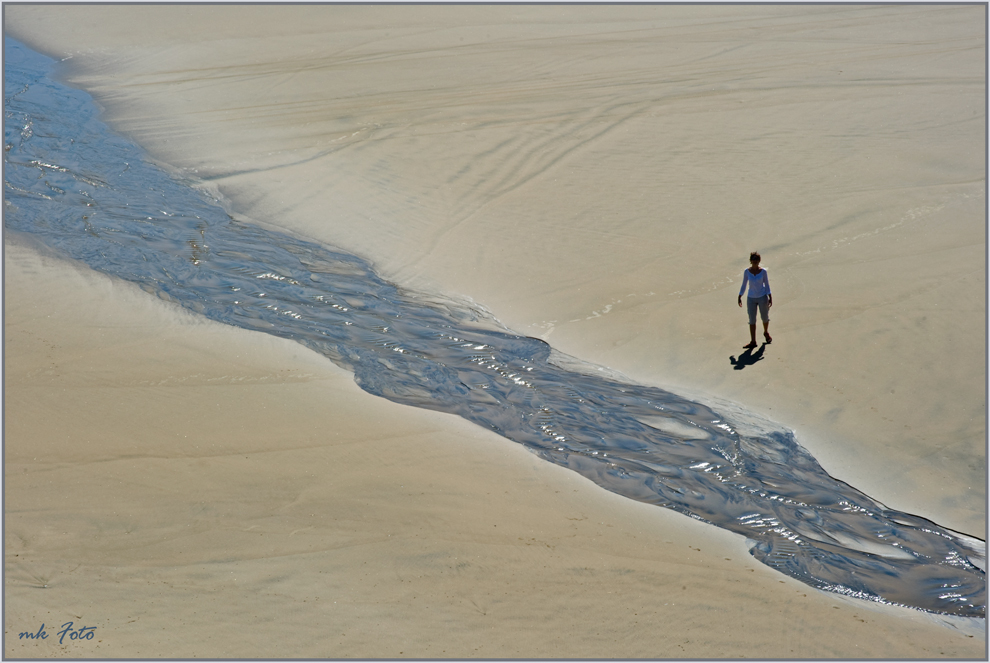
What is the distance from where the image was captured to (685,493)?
675 cm

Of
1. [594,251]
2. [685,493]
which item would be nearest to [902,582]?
[685,493]

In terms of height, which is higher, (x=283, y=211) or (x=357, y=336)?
(x=283, y=211)

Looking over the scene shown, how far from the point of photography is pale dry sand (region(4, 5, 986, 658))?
539 cm

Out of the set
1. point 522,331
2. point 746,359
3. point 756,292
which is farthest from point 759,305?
point 522,331

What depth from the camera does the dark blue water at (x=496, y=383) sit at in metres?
6.14

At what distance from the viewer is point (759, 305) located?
8281 millimetres

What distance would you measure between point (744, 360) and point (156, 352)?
6171 millimetres

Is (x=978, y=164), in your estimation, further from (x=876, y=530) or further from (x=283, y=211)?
(x=283, y=211)

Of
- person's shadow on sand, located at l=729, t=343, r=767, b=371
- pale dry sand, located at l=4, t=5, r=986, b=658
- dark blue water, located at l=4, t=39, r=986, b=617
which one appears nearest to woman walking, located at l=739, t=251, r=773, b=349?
person's shadow on sand, located at l=729, t=343, r=767, b=371

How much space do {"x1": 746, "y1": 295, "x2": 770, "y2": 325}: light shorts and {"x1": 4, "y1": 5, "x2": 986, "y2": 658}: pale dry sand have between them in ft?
1.27

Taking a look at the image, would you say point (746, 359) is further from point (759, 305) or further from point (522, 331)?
point (522, 331)

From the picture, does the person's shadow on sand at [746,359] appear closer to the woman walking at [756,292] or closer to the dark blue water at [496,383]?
the woman walking at [756,292]

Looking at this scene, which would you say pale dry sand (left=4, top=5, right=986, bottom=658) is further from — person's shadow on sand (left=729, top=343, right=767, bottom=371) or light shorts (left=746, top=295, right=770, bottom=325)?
light shorts (left=746, top=295, right=770, bottom=325)

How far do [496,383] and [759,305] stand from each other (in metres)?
2.84
